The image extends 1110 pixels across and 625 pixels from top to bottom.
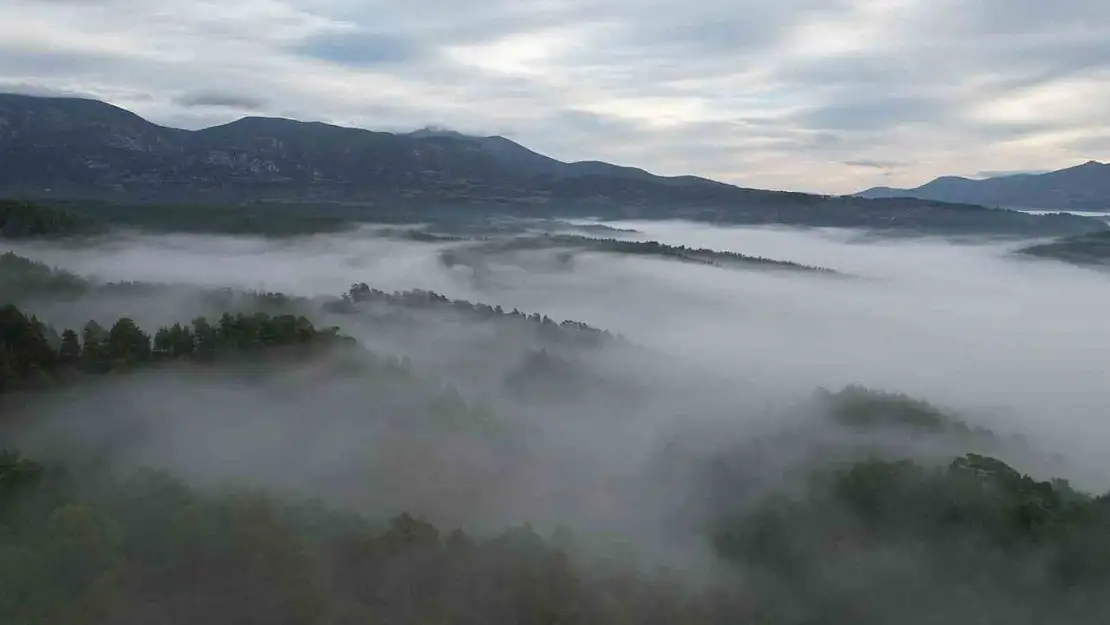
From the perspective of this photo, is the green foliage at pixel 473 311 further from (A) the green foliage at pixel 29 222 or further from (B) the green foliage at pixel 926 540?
(B) the green foliage at pixel 926 540

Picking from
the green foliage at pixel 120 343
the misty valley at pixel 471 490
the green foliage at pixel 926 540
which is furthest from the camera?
the green foliage at pixel 120 343

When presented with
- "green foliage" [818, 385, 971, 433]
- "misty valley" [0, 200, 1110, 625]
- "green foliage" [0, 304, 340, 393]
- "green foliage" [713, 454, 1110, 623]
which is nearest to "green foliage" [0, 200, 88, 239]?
"misty valley" [0, 200, 1110, 625]

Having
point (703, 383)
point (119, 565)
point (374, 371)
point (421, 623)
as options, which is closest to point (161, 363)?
point (374, 371)

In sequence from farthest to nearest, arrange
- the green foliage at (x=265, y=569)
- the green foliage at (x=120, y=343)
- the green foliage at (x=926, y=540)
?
1. the green foliage at (x=120, y=343)
2. the green foliage at (x=926, y=540)
3. the green foliage at (x=265, y=569)

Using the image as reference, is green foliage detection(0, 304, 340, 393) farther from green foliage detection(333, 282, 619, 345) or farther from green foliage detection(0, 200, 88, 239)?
green foliage detection(0, 200, 88, 239)

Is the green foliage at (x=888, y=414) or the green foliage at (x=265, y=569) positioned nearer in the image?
the green foliage at (x=265, y=569)

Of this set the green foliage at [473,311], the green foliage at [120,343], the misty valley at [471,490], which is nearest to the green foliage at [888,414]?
the misty valley at [471,490]

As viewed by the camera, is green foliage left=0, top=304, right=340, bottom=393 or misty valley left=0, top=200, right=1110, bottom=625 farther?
green foliage left=0, top=304, right=340, bottom=393

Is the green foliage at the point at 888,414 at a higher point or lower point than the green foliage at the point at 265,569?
lower

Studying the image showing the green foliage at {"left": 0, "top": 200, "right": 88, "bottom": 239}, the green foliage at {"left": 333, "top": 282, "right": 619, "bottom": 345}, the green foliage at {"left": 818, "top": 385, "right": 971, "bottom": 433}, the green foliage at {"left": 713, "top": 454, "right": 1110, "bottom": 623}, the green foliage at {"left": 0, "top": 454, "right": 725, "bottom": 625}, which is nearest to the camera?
the green foliage at {"left": 0, "top": 454, "right": 725, "bottom": 625}

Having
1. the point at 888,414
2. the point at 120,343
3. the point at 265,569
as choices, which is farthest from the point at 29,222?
the point at 888,414

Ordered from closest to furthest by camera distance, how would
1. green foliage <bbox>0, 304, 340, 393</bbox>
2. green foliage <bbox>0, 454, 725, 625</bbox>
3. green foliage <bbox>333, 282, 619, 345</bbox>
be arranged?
green foliage <bbox>0, 454, 725, 625</bbox>
green foliage <bbox>0, 304, 340, 393</bbox>
green foliage <bbox>333, 282, 619, 345</bbox>

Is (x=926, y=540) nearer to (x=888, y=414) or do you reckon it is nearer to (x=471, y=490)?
(x=471, y=490)
